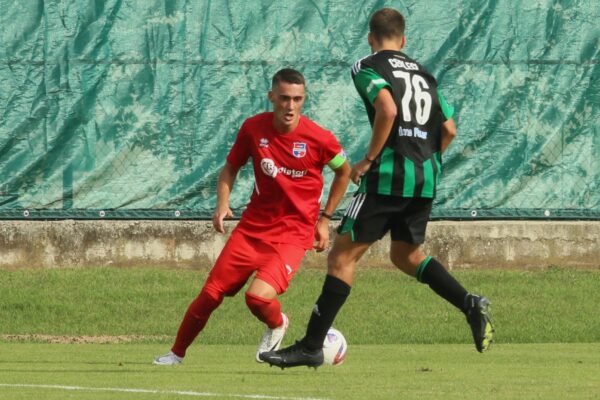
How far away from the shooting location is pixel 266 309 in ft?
34.0

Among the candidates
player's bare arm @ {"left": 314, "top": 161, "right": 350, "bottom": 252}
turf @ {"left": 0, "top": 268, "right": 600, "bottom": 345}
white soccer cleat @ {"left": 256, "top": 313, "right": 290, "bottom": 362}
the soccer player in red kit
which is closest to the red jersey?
the soccer player in red kit

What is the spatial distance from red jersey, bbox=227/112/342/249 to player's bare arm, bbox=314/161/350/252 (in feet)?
0.35

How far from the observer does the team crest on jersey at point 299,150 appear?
10.5 meters

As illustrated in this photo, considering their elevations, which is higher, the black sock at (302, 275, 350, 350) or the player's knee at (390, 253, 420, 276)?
the player's knee at (390, 253, 420, 276)

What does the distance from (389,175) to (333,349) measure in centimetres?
119

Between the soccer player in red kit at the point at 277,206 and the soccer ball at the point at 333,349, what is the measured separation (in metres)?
0.36

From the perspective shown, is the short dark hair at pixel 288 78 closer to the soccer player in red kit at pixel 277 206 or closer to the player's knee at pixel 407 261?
the soccer player in red kit at pixel 277 206

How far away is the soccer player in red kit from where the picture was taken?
1043cm

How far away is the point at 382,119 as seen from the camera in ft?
31.2

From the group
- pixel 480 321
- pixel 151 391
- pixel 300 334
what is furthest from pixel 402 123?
pixel 300 334

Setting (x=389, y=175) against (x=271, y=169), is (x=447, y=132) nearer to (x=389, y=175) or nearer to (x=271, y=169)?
(x=389, y=175)

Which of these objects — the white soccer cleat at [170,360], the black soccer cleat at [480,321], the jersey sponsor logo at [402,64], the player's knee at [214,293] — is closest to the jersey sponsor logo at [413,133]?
the jersey sponsor logo at [402,64]

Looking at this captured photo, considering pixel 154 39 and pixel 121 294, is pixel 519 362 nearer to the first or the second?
pixel 121 294

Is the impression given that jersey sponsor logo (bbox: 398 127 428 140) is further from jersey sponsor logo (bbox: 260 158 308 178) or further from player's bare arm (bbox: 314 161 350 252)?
jersey sponsor logo (bbox: 260 158 308 178)
